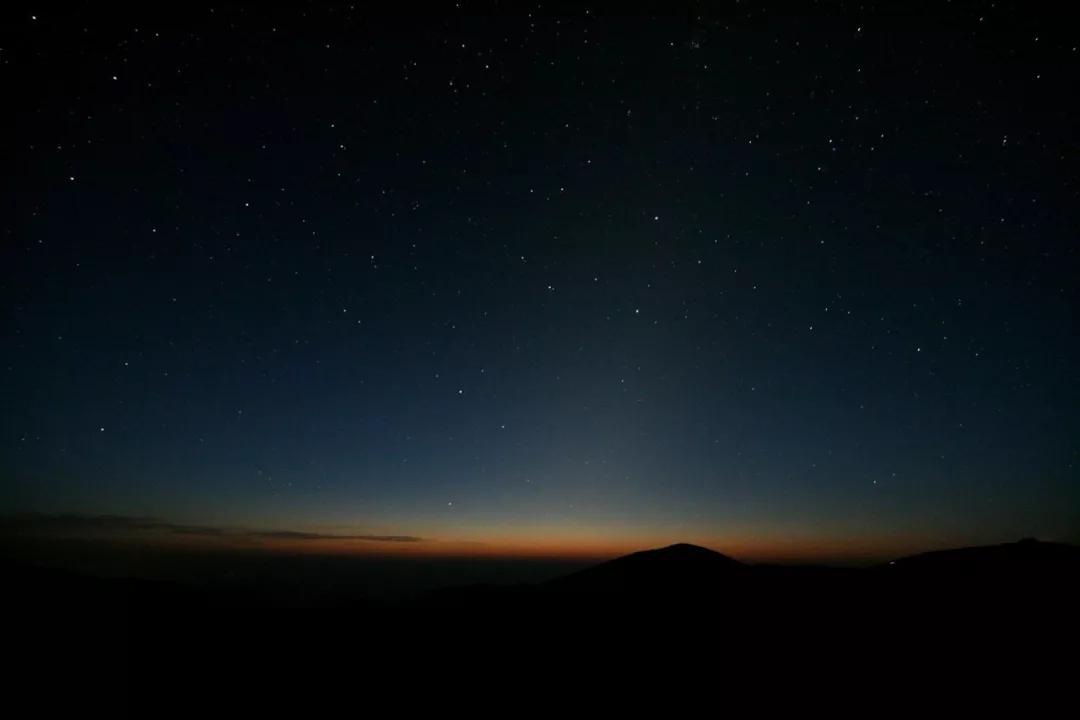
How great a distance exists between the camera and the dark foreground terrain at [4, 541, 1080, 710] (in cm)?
1545

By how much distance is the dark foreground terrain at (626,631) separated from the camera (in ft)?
50.7

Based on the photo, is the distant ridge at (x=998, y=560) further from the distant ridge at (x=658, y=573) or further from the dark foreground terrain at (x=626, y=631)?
the distant ridge at (x=658, y=573)

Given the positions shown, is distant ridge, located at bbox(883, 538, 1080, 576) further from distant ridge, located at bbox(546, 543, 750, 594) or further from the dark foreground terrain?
distant ridge, located at bbox(546, 543, 750, 594)

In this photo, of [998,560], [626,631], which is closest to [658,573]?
[626,631]

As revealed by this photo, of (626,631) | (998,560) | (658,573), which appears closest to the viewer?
(626,631)

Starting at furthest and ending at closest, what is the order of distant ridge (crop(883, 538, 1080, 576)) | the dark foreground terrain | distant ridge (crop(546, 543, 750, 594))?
distant ridge (crop(546, 543, 750, 594)), distant ridge (crop(883, 538, 1080, 576)), the dark foreground terrain

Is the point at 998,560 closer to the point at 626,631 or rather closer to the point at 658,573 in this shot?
the point at 626,631

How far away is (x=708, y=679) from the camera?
49.1ft

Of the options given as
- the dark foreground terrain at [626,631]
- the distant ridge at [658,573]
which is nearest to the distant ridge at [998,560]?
the dark foreground terrain at [626,631]

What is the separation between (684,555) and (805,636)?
77.8 feet

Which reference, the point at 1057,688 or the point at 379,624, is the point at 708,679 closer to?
the point at 1057,688

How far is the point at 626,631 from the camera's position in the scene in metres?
20.5

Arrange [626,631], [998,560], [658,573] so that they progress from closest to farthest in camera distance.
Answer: [626,631]
[998,560]
[658,573]

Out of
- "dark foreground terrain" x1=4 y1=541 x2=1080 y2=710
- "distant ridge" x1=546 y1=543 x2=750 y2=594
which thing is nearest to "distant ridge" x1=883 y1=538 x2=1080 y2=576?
"dark foreground terrain" x1=4 y1=541 x2=1080 y2=710
